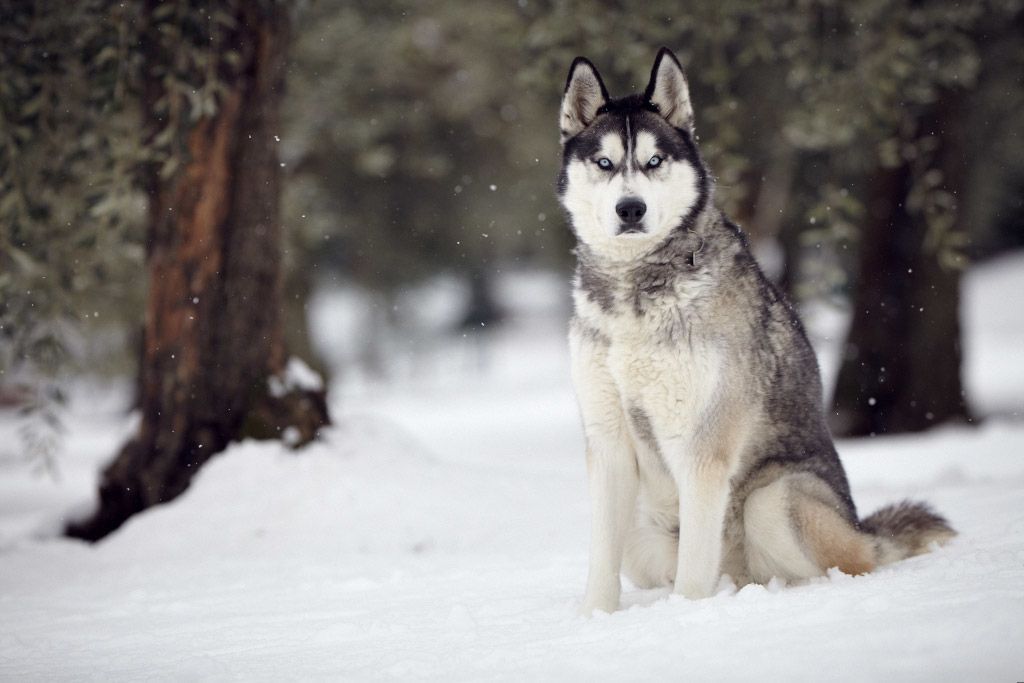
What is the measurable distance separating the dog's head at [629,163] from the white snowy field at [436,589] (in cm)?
145

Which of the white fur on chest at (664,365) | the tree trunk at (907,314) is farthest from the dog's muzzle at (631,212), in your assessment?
the tree trunk at (907,314)

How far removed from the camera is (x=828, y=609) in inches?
121

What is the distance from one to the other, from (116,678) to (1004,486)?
16.7ft

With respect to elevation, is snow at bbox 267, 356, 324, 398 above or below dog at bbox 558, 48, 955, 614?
below

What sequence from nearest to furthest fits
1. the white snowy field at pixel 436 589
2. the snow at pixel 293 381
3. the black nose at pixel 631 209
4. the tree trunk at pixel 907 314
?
1. the white snowy field at pixel 436 589
2. the black nose at pixel 631 209
3. the snow at pixel 293 381
4. the tree trunk at pixel 907 314

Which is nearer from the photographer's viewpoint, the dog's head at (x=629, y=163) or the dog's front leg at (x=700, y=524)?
the dog's front leg at (x=700, y=524)

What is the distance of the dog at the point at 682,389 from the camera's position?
368 centimetres

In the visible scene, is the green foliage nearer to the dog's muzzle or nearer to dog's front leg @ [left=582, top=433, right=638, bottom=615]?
the dog's muzzle

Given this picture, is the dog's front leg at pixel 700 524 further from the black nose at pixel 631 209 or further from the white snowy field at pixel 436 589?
the black nose at pixel 631 209

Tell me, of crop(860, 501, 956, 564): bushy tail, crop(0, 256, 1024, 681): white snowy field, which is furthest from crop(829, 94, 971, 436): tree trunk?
crop(860, 501, 956, 564): bushy tail

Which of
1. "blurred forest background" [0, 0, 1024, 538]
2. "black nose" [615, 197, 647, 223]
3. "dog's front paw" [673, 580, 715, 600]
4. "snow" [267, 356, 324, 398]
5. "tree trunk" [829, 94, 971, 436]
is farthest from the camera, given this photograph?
"tree trunk" [829, 94, 971, 436]

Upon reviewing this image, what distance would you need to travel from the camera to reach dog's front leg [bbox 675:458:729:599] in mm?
3639

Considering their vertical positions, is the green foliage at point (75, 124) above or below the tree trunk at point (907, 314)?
above

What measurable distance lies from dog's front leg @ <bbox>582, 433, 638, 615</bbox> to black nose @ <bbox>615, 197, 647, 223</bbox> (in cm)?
86
